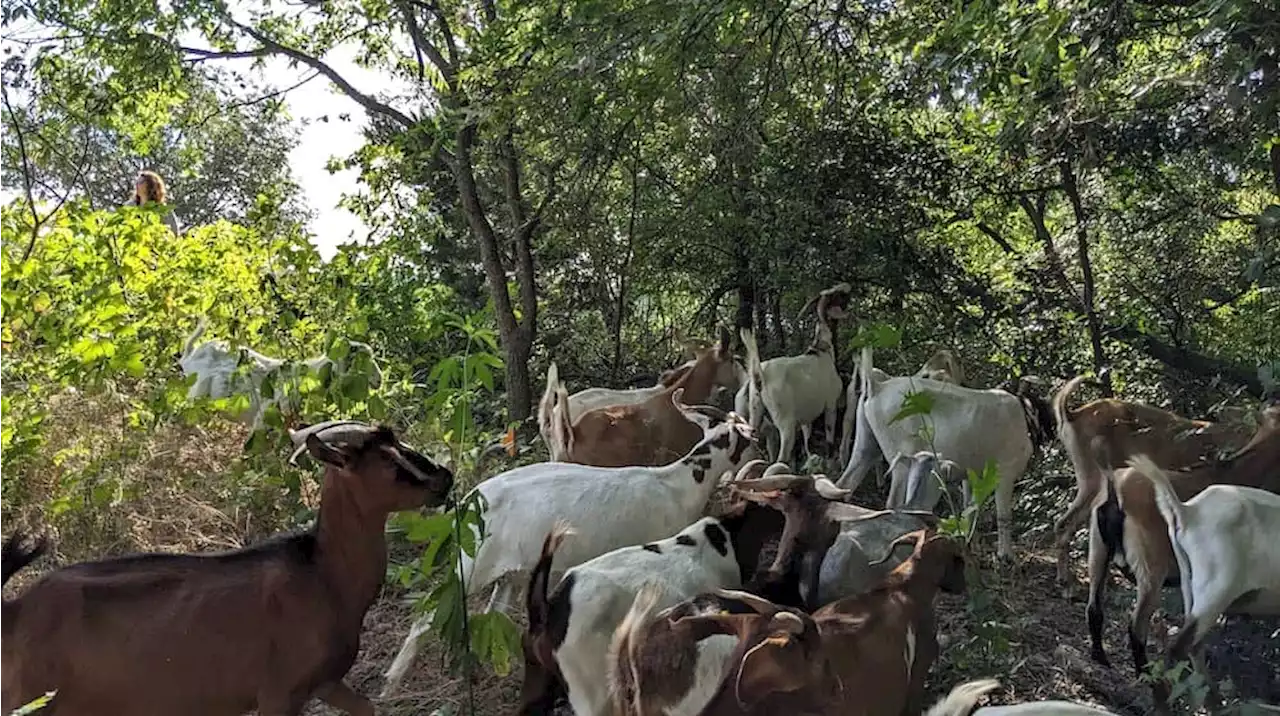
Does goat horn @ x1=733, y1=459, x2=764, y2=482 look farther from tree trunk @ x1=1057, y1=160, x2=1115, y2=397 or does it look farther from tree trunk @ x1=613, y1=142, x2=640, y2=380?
tree trunk @ x1=613, y1=142, x2=640, y2=380

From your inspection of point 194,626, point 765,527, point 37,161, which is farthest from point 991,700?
point 37,161

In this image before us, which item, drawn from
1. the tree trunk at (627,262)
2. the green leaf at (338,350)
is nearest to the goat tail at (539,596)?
the green leaf at (338,350)

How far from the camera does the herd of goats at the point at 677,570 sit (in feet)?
11.1

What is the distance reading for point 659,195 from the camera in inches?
392

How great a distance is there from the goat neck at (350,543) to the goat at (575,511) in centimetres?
60

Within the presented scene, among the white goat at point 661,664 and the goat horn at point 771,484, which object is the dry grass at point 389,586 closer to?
the goat horn at point 771,484

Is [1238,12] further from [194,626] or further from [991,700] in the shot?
[194,626]

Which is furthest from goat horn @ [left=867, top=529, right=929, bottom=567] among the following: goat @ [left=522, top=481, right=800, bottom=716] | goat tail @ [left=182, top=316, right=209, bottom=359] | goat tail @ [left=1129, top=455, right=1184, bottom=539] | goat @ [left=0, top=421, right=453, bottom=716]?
goat tail @ [left=182, top=316, right=209, bottom=359]

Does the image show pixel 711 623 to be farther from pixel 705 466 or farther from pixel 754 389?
pixel 754 389

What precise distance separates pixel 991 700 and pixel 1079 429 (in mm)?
2283

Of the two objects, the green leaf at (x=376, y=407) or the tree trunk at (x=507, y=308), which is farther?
the tree trunk at (x=507, y=308)

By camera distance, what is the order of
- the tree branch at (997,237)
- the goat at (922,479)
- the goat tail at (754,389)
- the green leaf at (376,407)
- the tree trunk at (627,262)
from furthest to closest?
the tree branch at (997,237)
the tree trunk at (627,262)
the goat tail at (754,389)
the goat at (922,479)
the green leaf at (376,407)

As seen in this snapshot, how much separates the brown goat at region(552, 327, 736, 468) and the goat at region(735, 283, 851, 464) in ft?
2.35

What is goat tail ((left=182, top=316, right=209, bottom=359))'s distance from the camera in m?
7.33
